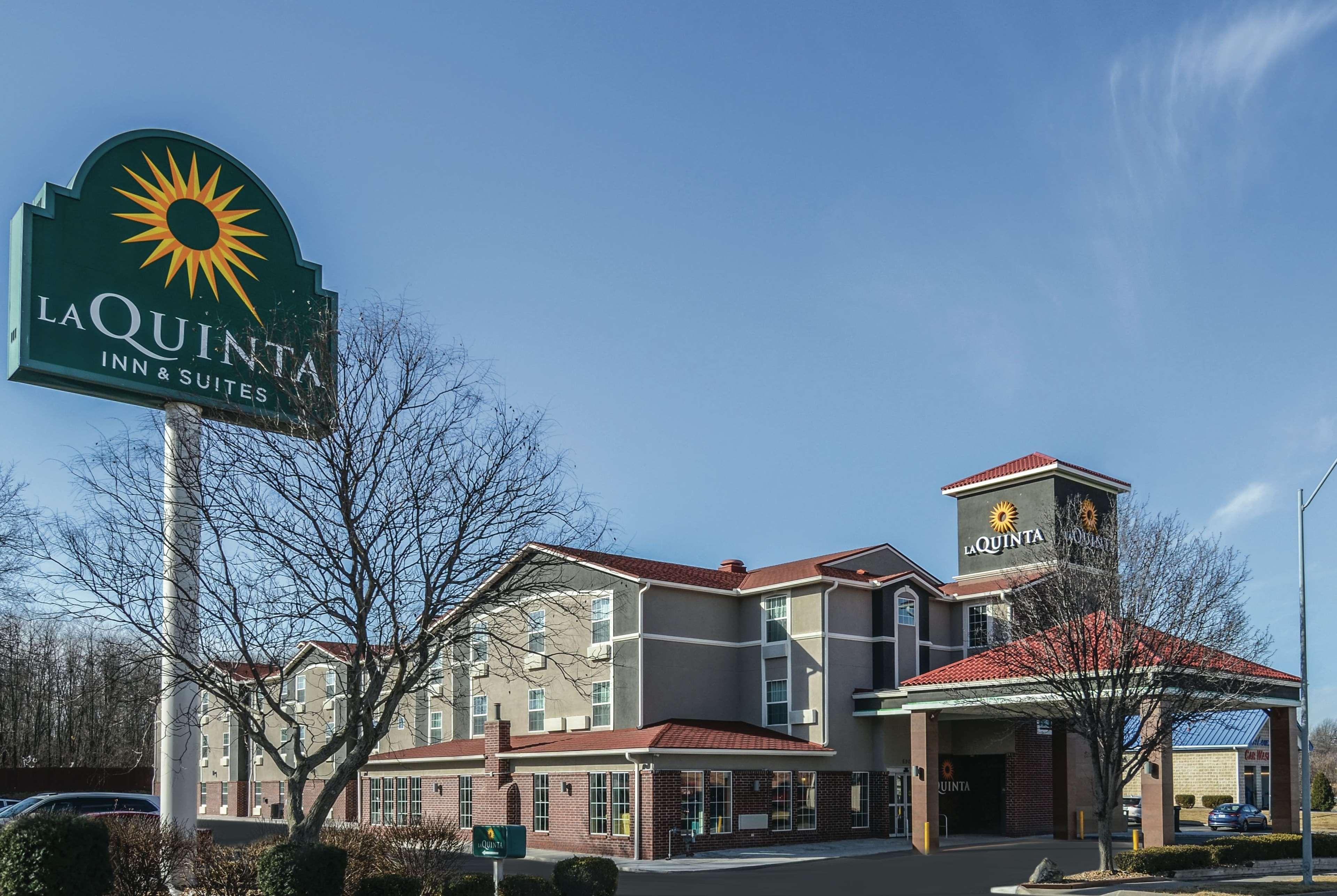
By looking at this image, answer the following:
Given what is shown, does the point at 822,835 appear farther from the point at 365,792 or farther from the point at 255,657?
the point at 255,657

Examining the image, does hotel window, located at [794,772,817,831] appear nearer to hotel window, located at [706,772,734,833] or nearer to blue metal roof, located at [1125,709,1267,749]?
hotel window, located at [706,772,734,833]

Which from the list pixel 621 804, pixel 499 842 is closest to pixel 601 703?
pixel 621 804

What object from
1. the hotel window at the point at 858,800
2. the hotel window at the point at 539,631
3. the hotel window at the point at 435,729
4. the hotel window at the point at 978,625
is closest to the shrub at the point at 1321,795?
the hotel window at the point at 978,625

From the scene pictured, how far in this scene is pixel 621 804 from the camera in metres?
36.4

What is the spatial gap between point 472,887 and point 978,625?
99.7 feet

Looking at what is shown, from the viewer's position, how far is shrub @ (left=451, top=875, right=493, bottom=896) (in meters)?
17.9

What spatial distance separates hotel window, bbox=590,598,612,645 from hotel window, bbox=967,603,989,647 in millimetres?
13240

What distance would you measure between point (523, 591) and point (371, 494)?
319cm

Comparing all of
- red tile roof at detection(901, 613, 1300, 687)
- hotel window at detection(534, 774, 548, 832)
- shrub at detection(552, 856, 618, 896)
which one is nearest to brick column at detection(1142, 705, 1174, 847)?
red tile roof at detection(901, 613, 1300, 687)

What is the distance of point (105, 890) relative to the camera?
55.5 ft

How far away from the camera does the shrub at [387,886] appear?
57.3 feet

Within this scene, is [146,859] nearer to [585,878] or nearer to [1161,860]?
[585,878]

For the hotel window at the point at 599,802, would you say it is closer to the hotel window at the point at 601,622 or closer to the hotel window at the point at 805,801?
the hotel window at the point at 601,622

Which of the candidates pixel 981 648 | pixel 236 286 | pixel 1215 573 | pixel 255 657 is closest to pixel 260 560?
pixel 255 657
